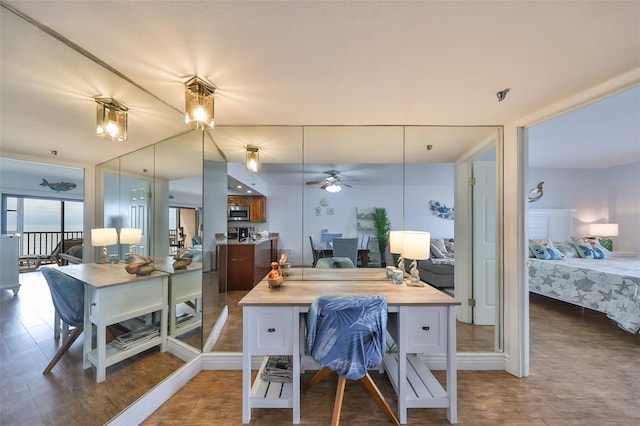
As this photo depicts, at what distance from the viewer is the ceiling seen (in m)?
0.98

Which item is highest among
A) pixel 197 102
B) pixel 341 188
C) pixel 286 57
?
pixel 286 57

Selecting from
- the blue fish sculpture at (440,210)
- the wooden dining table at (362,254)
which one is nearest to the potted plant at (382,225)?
the wooden dining table at (362,254)

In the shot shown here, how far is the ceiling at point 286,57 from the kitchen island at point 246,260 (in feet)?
3.97

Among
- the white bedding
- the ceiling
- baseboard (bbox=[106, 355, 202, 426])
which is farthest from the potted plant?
the white bedding

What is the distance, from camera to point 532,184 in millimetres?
4879

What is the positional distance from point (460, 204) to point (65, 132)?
127 inches

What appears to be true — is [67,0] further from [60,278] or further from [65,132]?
[60,278]

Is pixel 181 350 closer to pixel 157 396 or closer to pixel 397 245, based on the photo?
pixel 157 396

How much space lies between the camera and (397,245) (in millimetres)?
2170

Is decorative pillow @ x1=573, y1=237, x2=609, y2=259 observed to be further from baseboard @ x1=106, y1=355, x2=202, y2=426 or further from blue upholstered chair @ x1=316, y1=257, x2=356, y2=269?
baseboard @ x1=106, y1=355, x2=202, y2=426

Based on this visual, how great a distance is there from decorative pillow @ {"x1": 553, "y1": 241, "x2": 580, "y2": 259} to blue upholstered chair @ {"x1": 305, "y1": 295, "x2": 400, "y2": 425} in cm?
483

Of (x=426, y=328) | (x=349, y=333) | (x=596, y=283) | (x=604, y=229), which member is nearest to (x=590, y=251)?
(x=604, y=229)

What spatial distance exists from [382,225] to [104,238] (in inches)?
82.7

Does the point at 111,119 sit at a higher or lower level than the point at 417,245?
higher
